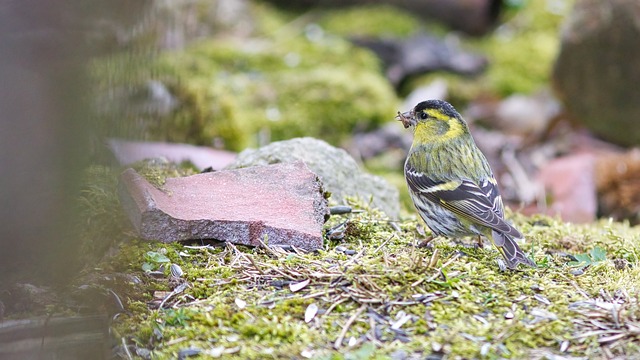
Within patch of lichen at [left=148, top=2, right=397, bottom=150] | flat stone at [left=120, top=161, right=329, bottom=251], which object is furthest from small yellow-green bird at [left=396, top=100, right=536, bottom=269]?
patch of lichen at [left=148, top=2, right=397, bottom=150]

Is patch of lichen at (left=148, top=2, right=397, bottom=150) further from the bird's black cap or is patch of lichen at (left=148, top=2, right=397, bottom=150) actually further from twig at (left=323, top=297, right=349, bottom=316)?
twig at (left=323, top=297, right=349, bottom=316)

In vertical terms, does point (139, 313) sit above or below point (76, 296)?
below

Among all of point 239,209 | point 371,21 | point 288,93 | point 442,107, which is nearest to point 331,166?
point 442,107

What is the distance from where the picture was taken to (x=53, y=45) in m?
1.50

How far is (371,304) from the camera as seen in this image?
306 centimetres

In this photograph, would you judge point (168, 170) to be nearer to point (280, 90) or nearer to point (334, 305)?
point (334, 305)

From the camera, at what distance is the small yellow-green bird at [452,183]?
148 inches

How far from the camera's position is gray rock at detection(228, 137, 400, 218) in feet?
15.1

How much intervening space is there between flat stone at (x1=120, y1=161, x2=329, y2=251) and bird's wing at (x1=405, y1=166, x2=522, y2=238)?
2.15 feet

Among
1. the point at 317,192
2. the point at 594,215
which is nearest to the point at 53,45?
the point at 317,192

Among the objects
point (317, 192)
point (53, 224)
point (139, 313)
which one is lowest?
point (139, 313)

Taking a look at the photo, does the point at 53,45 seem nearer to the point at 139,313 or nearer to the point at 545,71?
the point at 139,313

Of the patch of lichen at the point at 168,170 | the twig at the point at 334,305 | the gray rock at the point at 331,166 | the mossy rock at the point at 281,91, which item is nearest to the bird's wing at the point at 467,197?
the gray rock at the point at 331,166

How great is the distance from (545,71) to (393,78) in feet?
6.92
